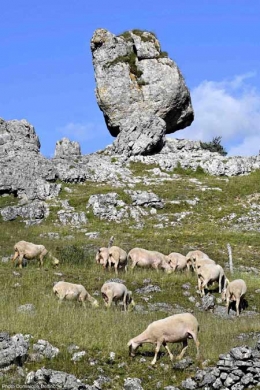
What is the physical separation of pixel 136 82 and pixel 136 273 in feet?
137

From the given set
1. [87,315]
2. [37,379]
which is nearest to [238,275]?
[87,315]

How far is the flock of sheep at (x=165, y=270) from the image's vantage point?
16.6 metres

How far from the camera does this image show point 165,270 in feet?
101

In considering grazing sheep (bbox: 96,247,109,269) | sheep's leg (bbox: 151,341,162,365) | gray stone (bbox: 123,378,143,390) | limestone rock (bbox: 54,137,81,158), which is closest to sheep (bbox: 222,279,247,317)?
grazing sheep (bbox: 96,247,109,269)

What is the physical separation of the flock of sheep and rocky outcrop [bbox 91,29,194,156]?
35910 mm

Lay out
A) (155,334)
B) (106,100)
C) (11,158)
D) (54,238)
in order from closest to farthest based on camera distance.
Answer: (155,334) < (54,238) < (11,158) < (106,100)

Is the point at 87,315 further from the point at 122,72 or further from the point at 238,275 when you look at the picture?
the point at 122,72

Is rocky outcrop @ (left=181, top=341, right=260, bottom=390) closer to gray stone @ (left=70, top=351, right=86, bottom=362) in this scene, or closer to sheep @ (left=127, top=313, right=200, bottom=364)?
sheep @ (left=127, top=313, right=200, bottom=364)

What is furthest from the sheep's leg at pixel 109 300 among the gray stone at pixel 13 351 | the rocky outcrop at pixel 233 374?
the rocky outcrop at pixel 233 374

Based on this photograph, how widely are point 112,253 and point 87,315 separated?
10185 millimetres

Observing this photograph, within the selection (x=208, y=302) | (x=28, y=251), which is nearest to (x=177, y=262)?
(x=208, y=302)

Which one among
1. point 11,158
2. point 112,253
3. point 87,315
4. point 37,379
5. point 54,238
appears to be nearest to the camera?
point 37,379

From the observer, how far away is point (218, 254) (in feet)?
120

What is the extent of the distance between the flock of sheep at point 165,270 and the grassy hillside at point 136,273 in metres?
0.44
